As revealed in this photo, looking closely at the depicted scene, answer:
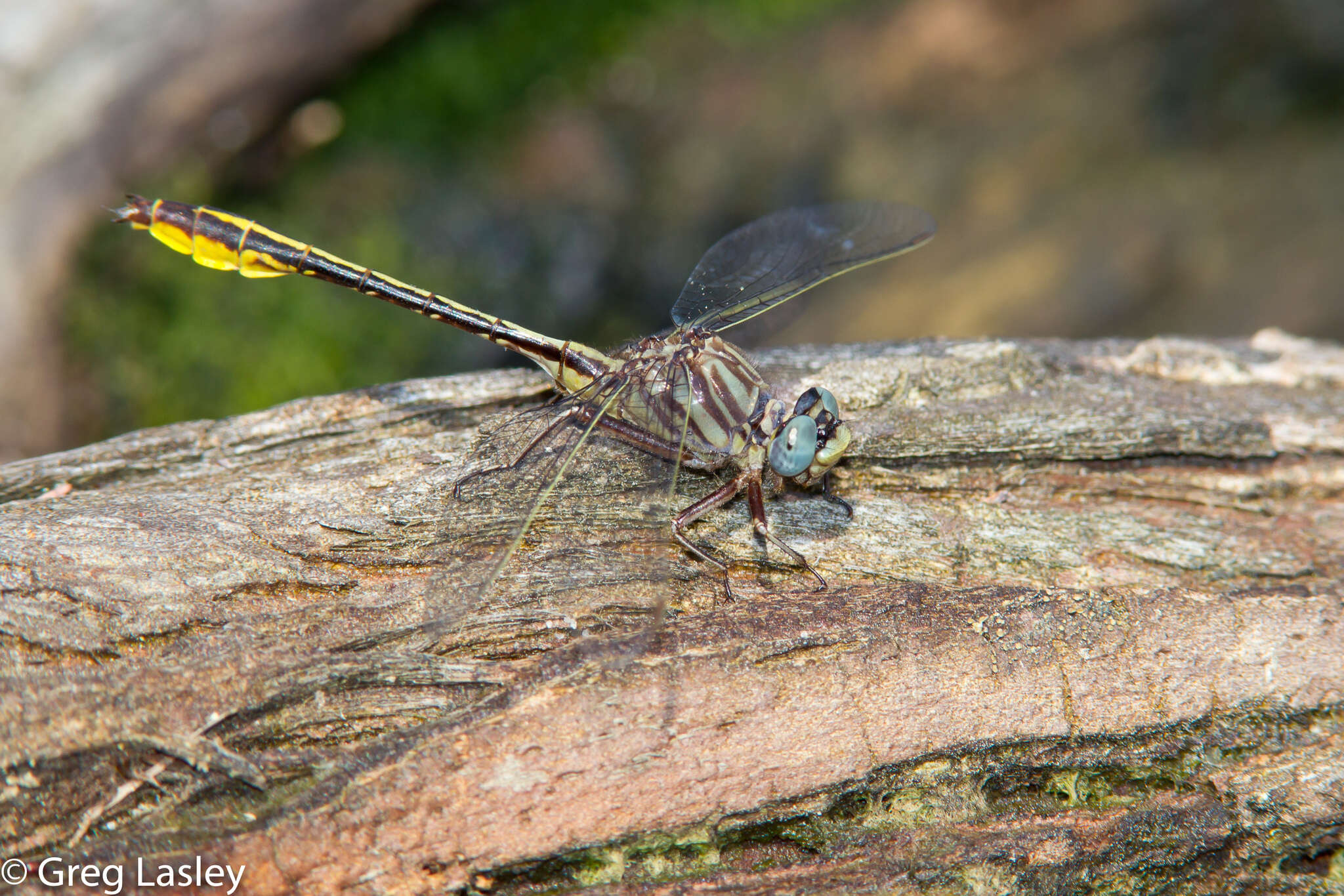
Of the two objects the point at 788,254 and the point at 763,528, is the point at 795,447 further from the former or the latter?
the point at 788,254

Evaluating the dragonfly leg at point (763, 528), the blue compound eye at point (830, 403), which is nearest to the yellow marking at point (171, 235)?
the dragonfly leg at point (763, 528)

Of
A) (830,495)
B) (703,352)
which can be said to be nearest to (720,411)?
(703,352)

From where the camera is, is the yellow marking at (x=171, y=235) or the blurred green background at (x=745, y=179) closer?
the yellow marking at (x=171, y=235)

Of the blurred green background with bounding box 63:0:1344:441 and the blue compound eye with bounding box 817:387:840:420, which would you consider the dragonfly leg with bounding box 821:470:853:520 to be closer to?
the blue compound eye with bounding box 817:387:840:420

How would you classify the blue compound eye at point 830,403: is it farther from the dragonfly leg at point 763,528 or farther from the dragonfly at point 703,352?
the dragonfly leg at point 763,528

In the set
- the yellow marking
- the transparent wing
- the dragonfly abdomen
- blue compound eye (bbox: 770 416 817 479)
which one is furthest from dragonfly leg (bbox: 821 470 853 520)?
the yellow marking

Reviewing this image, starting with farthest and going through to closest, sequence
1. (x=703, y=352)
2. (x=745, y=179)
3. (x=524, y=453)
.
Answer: (x=745, y=179) < (x=703, y=352) < (x=524, y=453)

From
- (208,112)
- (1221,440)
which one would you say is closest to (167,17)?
(208,112)
